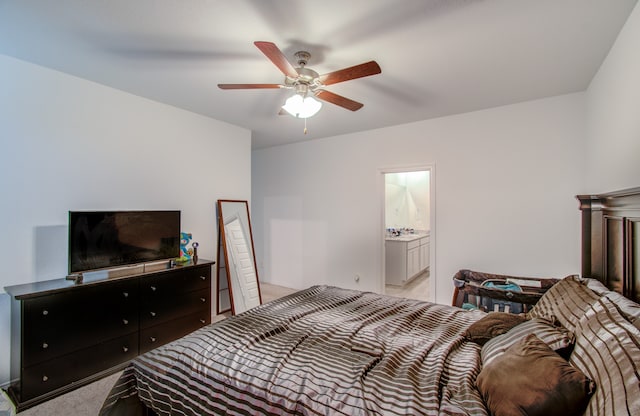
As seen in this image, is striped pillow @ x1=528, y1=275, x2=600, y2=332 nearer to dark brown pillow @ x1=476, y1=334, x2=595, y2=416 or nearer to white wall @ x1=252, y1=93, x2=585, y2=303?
dark brown pillow @ x1=476, y1=334, x2=595, y2=416

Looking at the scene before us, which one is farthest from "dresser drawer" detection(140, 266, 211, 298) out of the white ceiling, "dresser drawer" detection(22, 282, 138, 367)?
the white ceiling

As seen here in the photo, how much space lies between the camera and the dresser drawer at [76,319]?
6.82ft

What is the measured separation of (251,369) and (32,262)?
2.31 metres

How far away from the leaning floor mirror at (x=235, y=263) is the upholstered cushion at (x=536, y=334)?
297cm

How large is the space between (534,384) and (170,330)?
3047mm

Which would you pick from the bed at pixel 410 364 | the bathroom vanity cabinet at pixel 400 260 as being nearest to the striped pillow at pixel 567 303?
the bed at pixel 410 364

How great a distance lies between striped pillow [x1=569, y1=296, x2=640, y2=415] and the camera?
78 cm

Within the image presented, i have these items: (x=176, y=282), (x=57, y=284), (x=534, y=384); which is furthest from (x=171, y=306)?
(x=534, y=384)

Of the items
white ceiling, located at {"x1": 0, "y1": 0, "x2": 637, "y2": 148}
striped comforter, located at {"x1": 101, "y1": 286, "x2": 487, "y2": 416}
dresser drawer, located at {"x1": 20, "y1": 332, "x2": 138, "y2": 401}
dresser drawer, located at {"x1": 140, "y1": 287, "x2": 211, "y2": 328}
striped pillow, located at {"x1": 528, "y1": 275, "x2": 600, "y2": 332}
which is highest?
white ceiling, located at {"x1": 0, "y1": 0, "x2": 637, "y2": 148}

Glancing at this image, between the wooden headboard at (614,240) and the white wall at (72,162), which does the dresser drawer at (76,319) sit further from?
the wooden headboard at (614,240)

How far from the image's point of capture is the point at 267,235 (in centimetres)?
538

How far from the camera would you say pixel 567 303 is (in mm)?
1548

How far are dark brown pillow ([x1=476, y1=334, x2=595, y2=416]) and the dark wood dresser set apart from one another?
9.15ft

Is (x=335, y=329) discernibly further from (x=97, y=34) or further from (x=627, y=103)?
(x=97, y=34)
